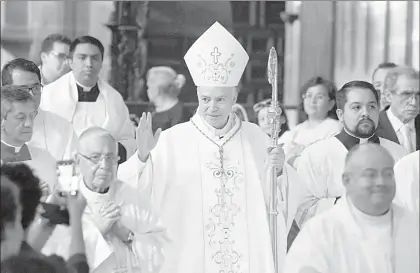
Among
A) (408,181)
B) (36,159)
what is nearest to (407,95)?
(408,181)

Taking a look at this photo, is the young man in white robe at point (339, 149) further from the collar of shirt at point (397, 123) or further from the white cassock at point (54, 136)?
the white cassock at point (54, 136)

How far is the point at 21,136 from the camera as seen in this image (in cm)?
704

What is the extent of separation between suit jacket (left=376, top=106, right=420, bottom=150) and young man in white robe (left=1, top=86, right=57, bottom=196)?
7.87 ft

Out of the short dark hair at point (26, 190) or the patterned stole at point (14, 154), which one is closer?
the short dark hair at point (26, 190)

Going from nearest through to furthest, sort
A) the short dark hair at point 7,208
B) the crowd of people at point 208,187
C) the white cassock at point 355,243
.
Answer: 1. the short dark hair at point 7,208
2. the white cassock at point 355,243
3. the crowd of people at point 208,187

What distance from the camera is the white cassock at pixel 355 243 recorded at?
626 centimetres

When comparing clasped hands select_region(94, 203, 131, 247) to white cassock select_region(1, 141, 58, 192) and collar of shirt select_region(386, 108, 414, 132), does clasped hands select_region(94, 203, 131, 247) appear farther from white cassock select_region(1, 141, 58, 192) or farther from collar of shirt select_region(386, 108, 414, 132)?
collar of shirt select_region(386, 108, 414, 132)

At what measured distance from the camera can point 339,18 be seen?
1216 centimetres

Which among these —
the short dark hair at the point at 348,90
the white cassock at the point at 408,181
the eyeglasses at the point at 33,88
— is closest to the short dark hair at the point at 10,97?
the eyeglasses at the point at 33,88

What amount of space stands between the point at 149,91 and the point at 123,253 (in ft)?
10.5

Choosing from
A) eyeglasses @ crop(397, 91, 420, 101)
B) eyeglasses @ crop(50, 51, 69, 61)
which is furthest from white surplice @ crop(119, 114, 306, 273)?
eyeglasses @ crop(50, 51, 69, 61)

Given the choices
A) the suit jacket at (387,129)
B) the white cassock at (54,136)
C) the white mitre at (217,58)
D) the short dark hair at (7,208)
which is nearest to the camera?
the short dark hair at (7,208)

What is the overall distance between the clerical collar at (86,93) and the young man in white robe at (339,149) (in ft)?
5.83

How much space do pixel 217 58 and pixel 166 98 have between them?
1954 millimetres
